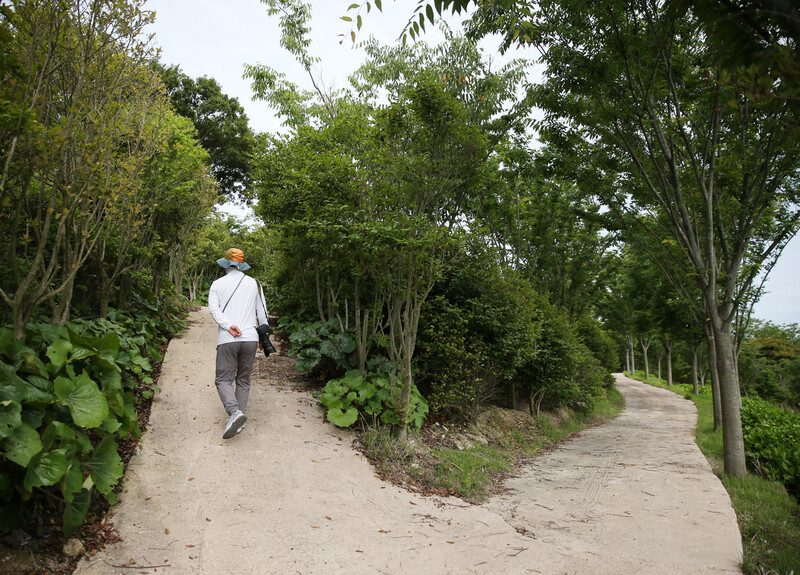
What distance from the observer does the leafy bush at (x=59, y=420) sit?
8.30 feet

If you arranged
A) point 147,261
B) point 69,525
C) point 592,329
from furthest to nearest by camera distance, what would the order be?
point 592,329 < point 147,261 < point 69,525

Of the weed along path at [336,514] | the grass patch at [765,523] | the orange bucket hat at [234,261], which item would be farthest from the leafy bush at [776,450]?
the orange bucket hat at [234,261]

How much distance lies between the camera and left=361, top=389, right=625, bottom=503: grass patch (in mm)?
4801

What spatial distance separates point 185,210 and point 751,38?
859 cm

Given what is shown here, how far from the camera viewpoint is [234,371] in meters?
4.71

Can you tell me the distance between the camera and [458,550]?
330 centimetres

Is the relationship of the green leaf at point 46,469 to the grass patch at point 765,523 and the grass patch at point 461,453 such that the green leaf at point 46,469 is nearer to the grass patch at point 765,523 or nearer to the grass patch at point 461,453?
the grass patch at point 461,453

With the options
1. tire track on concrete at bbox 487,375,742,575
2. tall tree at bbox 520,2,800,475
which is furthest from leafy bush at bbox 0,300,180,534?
tall tree at bbox 520,2,800,475

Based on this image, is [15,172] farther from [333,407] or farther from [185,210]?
[185,210]

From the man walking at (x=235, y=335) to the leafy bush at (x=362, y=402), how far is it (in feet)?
3.57

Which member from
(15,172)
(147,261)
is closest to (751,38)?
(15,172)

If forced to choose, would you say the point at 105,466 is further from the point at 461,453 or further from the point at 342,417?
the point at 461,453

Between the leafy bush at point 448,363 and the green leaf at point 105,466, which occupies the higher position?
the leafy bush at point 448,363

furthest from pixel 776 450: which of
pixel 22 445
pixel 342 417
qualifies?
pixel 22 445
